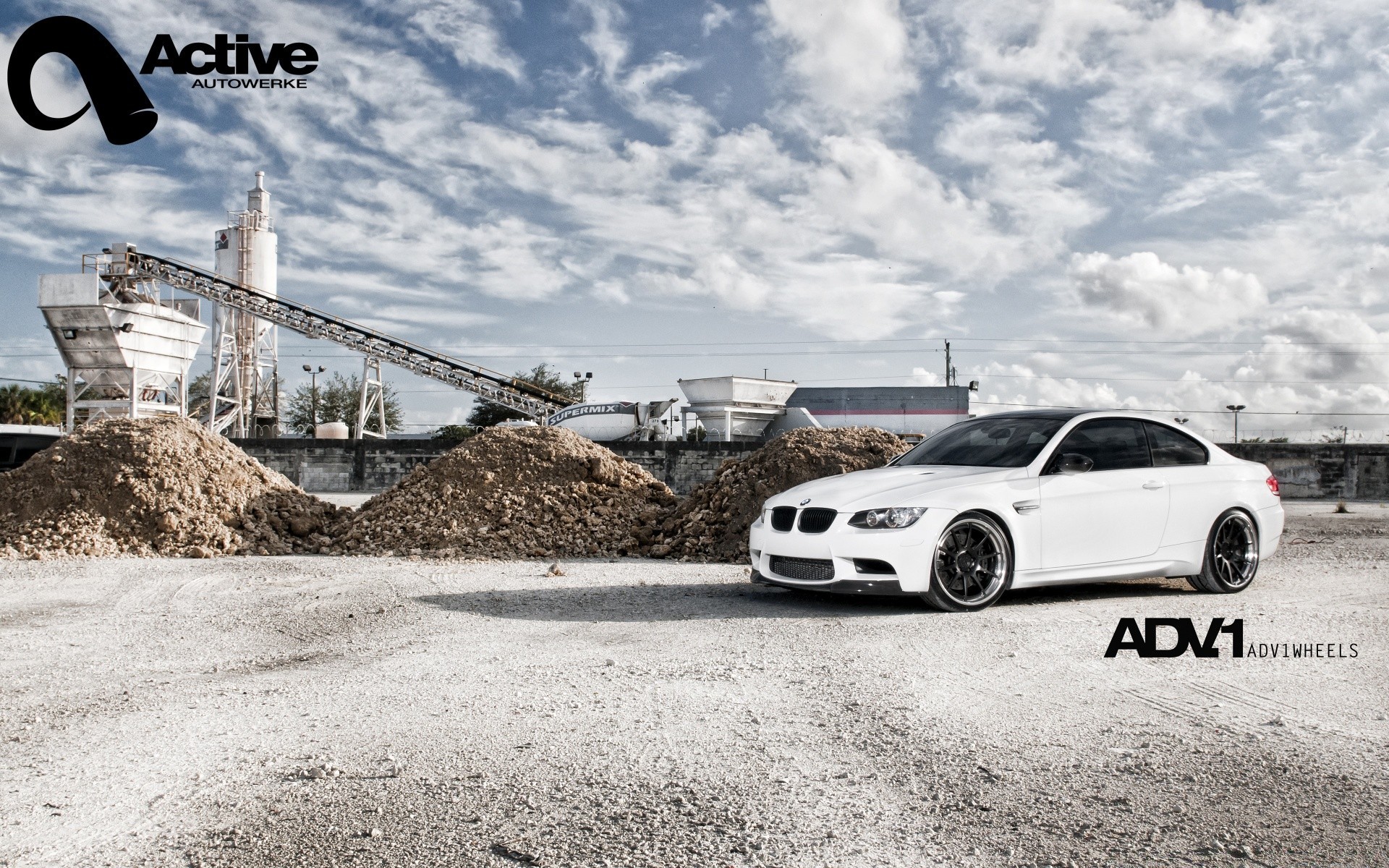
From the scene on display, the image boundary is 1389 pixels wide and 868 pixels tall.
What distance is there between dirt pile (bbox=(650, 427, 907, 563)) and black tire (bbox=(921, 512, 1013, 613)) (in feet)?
12.7

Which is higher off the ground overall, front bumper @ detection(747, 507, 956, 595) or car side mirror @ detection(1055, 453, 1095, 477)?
car side mirror @ detection(1055, 453, 1095, 477)

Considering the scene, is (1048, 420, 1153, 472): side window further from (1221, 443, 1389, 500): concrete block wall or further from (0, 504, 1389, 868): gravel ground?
(1221, 443, 1389, 500): concrete block wall

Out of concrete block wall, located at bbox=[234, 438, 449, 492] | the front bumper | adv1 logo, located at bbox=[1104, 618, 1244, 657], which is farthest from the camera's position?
concrete block wall, located at bbox=[234, 438, 449, 492]

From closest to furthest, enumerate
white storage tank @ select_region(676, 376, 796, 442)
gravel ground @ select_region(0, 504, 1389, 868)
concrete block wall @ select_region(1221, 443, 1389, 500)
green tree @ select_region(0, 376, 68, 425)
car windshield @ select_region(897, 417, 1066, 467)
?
gravel ground @ select_region(0, 504, 1389, 868) < car windshield @ select_region(897, 417, 1066, 467) < concrete block wall @ select_region(1221, 443, 1389, 500) < white storage tank @ select_region(676, 376, 796, 442) < green tree @ select_region(0, 376, 68, 425)

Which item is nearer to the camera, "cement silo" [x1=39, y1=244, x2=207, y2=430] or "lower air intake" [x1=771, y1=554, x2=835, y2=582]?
"lower air intake" [x1=771, y1=554, x2=835, y2=582]

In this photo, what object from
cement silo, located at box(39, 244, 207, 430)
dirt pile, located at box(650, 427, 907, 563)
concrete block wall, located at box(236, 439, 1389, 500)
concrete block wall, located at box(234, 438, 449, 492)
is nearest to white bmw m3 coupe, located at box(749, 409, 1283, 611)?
dirt pile, located at box(650, 427, 907, 563)

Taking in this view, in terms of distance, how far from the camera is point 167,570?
1007cm

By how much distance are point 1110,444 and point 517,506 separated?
7.18 meters

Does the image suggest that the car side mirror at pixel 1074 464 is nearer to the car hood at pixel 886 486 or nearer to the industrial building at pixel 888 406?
the car hood at pixel 886 486

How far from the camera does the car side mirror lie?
7.04 meters

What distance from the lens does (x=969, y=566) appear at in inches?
269

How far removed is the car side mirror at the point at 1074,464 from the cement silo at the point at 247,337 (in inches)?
1973

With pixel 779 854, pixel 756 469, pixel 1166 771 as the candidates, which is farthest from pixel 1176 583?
pixel 779 854

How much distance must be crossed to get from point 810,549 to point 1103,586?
309 centimetres
